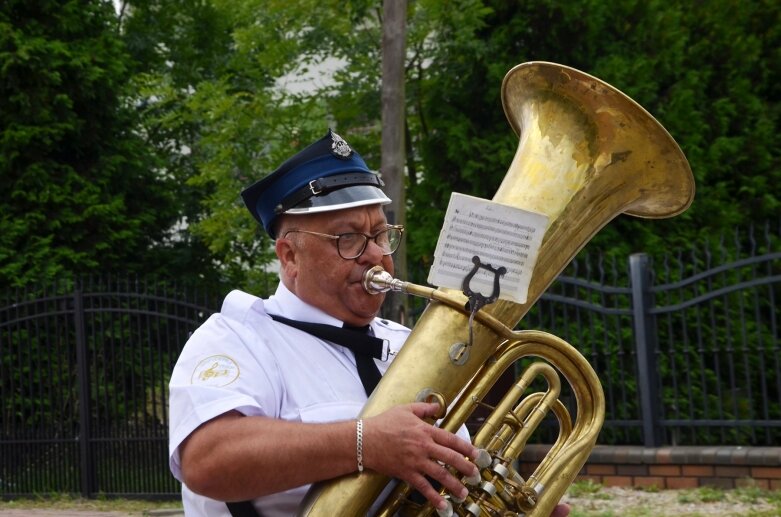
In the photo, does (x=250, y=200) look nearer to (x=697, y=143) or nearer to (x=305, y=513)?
(x=305, y=513)

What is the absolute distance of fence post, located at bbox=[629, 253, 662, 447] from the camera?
7641 millimetres

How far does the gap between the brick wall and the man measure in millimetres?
4428

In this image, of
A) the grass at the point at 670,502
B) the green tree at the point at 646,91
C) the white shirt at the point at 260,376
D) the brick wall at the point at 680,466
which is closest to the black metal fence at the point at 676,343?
the brick wall at the point at 680,466

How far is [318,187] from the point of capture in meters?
2.81

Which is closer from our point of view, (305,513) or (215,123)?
(305,513)

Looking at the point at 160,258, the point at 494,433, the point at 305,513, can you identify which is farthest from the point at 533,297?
the point at 160,258

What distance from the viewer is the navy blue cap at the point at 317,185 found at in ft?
9.21

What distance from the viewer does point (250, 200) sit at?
2934mm

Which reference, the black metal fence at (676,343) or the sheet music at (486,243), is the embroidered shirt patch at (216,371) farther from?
the black metal fence at (676,343)

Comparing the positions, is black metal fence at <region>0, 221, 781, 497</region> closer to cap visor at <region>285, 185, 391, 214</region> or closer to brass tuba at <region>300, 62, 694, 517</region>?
brass tuba at <region>300, 62, 694, 517</region>

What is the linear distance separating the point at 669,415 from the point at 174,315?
3.55 metres

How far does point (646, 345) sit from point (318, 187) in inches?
205

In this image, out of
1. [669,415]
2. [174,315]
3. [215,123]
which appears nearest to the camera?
[669,415]

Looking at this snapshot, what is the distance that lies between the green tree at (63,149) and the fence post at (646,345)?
19.1 ft
